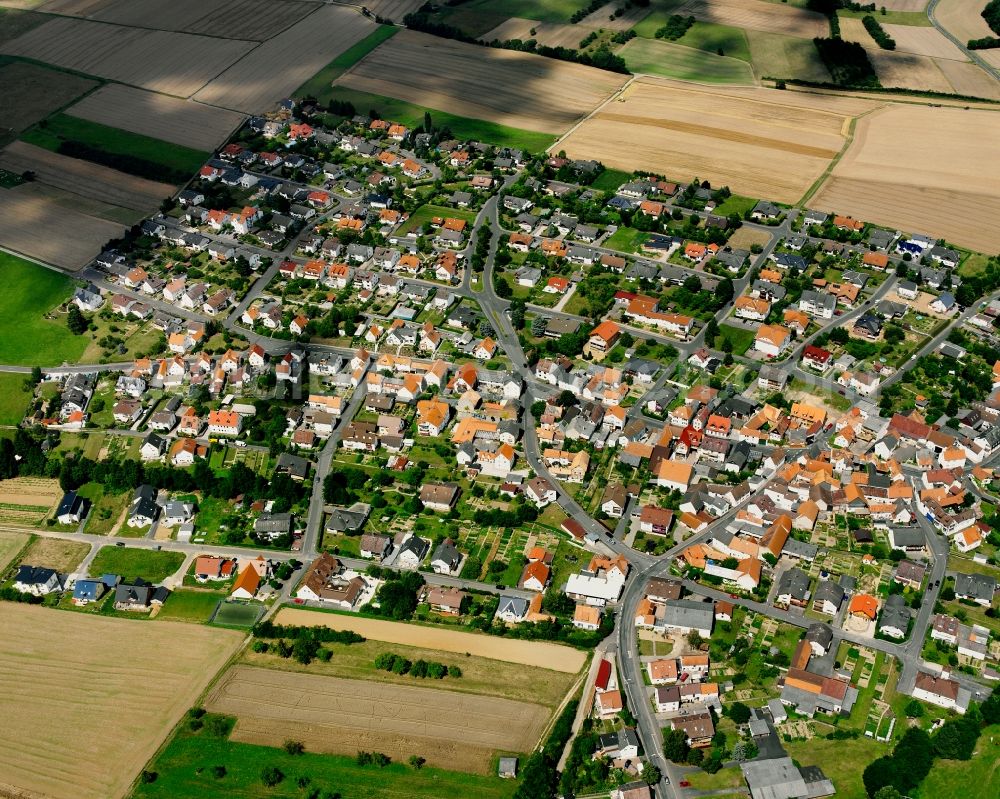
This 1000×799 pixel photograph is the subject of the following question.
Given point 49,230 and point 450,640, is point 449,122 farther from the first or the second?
point 450,640

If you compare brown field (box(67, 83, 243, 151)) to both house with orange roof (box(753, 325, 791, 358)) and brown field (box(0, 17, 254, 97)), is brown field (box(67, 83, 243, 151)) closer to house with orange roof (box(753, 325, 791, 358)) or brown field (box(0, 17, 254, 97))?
brown field (box(0, 17, 254, 97))

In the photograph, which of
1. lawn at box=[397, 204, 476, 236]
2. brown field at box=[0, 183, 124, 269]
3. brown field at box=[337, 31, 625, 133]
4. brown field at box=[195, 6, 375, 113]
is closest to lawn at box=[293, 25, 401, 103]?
brown field at box=[195, 6, 375, 113]

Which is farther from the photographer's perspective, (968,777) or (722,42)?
(722,42)

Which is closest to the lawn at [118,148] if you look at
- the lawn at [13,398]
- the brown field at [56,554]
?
the lawn at [13,398]

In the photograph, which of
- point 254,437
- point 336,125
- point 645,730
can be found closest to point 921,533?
point 645,730

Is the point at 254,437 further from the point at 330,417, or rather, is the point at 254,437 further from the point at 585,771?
the point at 585,771

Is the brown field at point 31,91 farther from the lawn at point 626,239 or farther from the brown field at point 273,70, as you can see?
the lawn at point 626,239

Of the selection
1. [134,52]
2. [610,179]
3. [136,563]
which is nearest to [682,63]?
[610,179]
